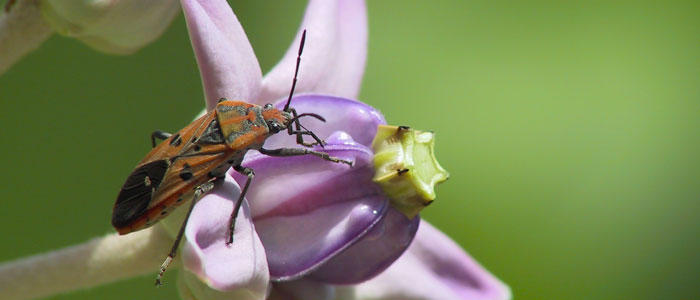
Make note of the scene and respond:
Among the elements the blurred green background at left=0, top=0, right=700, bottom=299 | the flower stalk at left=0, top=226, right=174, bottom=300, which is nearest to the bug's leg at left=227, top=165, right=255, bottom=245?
the flower stalk at left=0, top=226, right=174, bottom=300

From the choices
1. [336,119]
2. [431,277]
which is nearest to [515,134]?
[431,277]

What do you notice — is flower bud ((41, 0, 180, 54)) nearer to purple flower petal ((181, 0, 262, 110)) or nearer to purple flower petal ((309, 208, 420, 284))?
purple flower petal ((181, 0, 262, 110))

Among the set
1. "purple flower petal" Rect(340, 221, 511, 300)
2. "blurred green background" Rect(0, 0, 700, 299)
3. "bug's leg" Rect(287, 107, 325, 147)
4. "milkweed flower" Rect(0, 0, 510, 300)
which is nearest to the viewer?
"milkweed flower" Rect(0, 0, 510, 300)

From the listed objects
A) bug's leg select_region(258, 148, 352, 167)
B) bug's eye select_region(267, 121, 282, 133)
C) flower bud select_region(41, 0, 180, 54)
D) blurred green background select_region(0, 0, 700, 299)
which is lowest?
blurred green background select_region(0, 0, 700, 299)

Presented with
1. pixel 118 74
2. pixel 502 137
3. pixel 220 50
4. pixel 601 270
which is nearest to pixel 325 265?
pixel 220 50

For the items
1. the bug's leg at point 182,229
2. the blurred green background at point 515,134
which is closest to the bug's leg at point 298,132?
the bug's leg at point 182,229

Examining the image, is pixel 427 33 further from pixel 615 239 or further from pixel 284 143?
pixel 284 143

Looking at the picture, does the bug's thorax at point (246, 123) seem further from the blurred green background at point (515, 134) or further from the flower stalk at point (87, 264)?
the blurred green background at point (515, 134)
